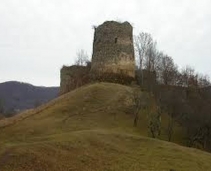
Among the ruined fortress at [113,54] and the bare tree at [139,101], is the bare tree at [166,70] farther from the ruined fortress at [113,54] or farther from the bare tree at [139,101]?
the bare tree at [139,101]

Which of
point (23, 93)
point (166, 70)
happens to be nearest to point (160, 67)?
point (166, 70)

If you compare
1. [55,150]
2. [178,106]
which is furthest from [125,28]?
[55,150]

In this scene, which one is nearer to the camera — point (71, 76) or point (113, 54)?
point (113, 54)

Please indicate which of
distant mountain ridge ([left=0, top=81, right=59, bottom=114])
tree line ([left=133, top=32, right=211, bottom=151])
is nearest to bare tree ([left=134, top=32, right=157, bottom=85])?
tree line ([left=133, top=32, right=211, bottom=151])

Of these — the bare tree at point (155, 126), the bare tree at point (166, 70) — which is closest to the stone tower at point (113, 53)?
the bare tree at point (166, 70)

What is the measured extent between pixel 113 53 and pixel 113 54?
11cm

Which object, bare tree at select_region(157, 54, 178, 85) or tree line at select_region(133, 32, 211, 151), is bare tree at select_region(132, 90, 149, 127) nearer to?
tree line at select_region(133, 32, 211, 151)

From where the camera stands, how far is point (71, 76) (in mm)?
60688

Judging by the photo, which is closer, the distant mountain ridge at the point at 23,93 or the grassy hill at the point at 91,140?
the grassy hill at the point at 91,140

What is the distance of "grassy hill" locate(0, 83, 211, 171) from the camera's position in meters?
29.5

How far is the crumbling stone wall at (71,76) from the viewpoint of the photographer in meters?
60.0

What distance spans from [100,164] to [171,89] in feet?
71.9

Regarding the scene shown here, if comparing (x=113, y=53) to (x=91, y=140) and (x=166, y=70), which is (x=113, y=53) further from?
(x=91, y=140)

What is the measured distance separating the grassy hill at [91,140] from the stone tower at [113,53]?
3.02m
